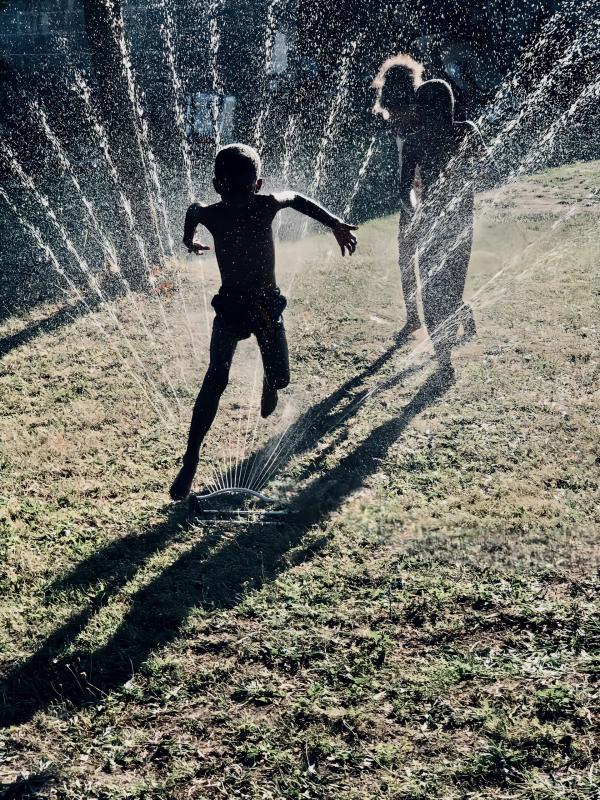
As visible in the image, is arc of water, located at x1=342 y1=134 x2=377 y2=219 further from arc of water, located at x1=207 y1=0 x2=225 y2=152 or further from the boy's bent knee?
the boy's bent knee

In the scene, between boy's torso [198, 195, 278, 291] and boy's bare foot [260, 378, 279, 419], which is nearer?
boy's torso [198, 195, 278, 291]

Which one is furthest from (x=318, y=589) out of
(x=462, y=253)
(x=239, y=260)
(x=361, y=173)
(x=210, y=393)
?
(x=361, y=173)

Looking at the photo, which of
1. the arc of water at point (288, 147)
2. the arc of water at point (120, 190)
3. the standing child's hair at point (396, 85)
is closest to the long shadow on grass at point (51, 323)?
the arc of water at point (120, 190)

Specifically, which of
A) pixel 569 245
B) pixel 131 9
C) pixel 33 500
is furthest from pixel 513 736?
pixel 131 9

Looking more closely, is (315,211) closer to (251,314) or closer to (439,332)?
(251,314)

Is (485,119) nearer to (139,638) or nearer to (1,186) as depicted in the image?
(1,186)

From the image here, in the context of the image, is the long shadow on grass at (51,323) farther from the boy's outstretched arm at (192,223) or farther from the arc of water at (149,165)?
the boy's outstretched arm at (192,223)

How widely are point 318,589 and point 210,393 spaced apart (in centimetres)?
114

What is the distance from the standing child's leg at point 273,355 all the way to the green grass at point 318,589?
1.78ft

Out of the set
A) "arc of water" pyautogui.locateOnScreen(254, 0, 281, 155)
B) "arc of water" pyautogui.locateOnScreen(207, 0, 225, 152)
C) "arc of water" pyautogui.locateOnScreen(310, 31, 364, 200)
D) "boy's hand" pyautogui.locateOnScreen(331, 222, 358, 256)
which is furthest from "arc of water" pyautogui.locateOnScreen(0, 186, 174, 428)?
"arc of water" pyautogui.locateOnScreen(310, 31, 364, 200)

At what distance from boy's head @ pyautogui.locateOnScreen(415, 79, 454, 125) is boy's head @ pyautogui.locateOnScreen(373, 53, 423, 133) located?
115 mm

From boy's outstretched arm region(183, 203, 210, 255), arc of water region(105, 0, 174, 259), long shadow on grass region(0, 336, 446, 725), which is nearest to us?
long shadow on grass region(0, 336, 446, 725)

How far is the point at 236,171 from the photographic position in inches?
133

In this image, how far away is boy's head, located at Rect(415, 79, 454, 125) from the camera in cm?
539
